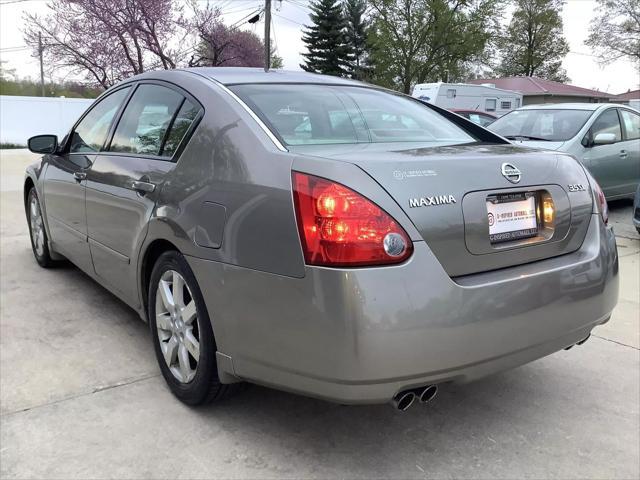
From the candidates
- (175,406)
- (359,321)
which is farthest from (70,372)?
(359,321)

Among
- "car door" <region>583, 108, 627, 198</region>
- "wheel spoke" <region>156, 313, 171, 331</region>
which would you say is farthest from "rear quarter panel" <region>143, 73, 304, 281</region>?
"car door" <region>583, 108, 627, 198</region>

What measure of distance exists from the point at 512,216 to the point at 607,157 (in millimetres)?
6348

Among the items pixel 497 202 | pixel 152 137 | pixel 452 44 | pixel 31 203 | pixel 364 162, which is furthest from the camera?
pixel 452 44

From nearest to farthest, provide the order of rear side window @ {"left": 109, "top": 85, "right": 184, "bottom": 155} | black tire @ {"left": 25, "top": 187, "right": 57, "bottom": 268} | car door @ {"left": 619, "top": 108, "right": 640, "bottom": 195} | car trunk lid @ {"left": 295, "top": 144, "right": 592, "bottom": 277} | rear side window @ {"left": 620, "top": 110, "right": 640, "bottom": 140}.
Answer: car trunk lid @ {"left": 295, "top": 144, "right": 592, "bottom": 277} → rear side window @ {"left": 109, "top": 85, "right": 184, "bottom": 155} → black tire @ {"left": 25, "top": 187, "right": 57, "bottom": 268} → car door @ {"left": 619, "top": 108, "right": 640, "bottom": 195} → rear side window @ {"left": 620, "top": 110, "right": 640, "bottom": 140}

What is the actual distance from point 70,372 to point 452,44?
140 feet

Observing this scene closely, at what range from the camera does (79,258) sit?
12.9 ft

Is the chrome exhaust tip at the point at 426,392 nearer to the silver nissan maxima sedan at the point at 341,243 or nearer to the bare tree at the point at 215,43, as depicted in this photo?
the silver nissan maxima sedan at the point at 341,243

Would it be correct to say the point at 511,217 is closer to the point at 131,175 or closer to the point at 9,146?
the point at 131,175

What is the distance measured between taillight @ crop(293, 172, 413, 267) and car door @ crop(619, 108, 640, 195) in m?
7.24

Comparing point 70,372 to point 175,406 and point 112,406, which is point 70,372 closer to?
point 112,406

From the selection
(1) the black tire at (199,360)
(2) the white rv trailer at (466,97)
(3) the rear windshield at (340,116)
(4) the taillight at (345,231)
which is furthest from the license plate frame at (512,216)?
(2) the white rv trailer at (466,97)

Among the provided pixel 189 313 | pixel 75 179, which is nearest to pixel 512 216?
pixel 189 313

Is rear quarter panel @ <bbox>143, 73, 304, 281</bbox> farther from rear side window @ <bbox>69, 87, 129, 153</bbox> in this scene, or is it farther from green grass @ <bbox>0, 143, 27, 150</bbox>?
green grass @ <bbox>0, 143, 27, 150</bbox>

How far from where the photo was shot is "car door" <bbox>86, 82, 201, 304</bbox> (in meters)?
2.81
